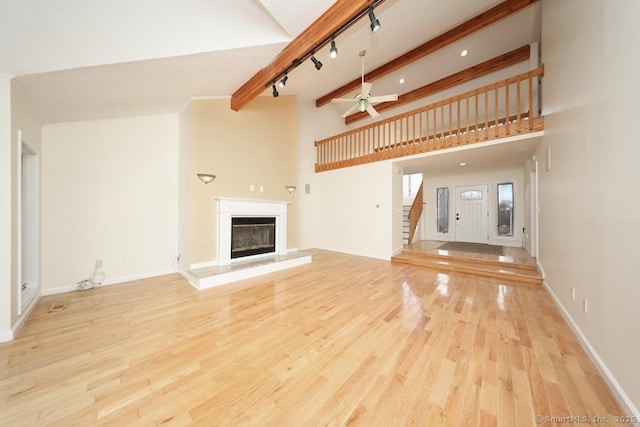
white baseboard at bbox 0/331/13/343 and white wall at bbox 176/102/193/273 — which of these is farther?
white wall at bbox 176/102/193/273

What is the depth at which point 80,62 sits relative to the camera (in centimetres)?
212

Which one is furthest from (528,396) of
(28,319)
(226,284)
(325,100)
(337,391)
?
(325,100)

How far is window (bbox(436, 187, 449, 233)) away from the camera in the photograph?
7301 millimetres

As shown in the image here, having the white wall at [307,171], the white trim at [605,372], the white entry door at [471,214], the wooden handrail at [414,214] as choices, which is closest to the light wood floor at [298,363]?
the white trim at [605,372]

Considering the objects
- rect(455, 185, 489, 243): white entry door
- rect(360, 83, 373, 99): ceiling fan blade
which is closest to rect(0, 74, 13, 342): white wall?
rect(360, 83, 373, 99): ceiling fan blade

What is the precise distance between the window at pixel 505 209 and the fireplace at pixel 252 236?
657cm

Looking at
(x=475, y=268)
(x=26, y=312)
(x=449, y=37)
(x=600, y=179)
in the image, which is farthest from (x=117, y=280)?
(x=449, y=37)

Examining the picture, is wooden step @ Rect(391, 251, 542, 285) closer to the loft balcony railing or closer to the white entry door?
the loft balcony railing

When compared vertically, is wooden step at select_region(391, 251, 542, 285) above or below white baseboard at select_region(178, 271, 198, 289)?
above

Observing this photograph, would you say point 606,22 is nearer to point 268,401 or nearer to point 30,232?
point 268,401

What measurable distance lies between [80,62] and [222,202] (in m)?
2.47

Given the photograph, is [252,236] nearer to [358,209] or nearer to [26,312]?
[358,209]

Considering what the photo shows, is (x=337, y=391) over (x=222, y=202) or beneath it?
beneath

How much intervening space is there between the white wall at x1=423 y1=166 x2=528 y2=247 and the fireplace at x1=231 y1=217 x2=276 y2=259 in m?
5.59
